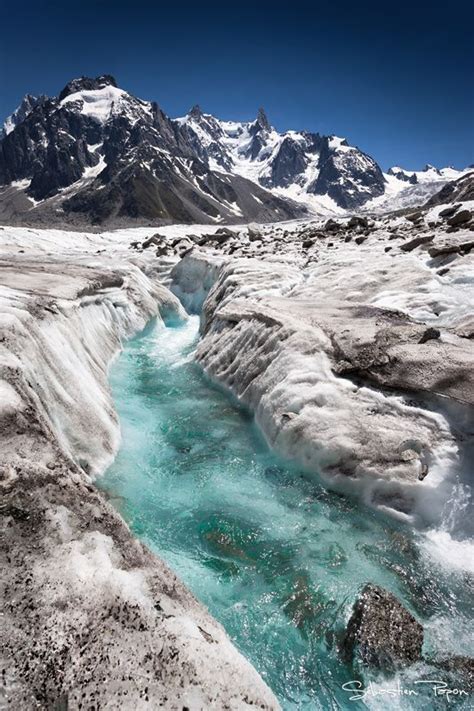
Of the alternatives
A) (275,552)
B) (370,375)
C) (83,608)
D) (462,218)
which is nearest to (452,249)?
(462,218)

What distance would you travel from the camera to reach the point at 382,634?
5.38 metres

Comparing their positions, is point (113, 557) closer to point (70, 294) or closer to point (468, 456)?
point (468, 456)

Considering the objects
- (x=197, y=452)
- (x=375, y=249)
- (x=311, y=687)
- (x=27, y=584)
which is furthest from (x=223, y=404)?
(x=375, y=249)

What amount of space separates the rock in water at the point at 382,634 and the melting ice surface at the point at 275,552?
19cm

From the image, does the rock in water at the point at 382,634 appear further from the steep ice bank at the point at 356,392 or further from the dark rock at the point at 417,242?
the dark rock at the point at 417,242

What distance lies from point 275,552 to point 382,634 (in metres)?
2.15

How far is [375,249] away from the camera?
22984mm

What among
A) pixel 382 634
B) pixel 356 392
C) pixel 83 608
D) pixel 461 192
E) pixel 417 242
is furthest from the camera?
pixel 461 192

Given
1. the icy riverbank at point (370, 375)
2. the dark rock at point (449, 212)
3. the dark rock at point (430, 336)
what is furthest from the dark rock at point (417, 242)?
the dark rock at point (449, 212)

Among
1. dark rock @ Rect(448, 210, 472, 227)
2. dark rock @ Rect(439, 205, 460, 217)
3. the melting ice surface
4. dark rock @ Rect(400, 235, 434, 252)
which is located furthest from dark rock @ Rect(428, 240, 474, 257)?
dark rock @ Rect(439, 205, 460, 217)

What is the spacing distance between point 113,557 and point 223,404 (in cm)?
859

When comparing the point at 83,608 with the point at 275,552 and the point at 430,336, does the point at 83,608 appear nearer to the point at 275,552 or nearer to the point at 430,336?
the point at 275,552

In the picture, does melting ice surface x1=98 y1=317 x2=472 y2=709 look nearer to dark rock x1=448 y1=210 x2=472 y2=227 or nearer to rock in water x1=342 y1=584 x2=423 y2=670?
rock in water x1=342 y1=584 x2=423 y2=670

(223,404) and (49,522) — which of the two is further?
(223,404)
